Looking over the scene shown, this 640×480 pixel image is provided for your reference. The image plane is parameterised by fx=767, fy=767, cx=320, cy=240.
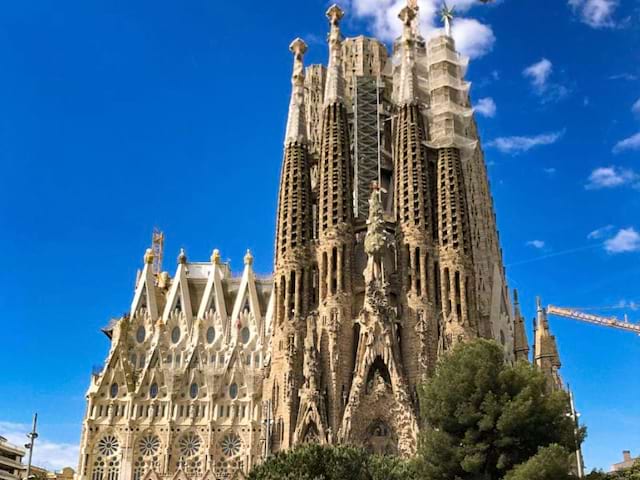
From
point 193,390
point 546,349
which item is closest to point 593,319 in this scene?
point 546,349

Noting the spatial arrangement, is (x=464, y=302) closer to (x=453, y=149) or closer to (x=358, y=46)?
(x=453, y=149)

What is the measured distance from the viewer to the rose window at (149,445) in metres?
48.3

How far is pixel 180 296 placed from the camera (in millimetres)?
56062

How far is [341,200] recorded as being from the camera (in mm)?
46688

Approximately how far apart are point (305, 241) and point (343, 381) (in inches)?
364

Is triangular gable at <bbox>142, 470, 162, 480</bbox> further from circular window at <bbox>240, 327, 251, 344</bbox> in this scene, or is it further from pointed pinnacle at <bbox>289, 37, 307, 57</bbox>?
pointed pinnacle at <bbox>289, 37, 307, 57</bbox>

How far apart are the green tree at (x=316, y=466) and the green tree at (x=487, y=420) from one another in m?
2.07

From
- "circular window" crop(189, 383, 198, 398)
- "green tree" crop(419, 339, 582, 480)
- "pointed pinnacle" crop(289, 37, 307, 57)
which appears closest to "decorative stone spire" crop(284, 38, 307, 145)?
"pointed pinnacle" crop(289, 37, 307, 57)

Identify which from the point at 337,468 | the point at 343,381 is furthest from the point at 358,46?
the point at 337,468

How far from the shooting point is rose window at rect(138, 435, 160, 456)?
48.3m

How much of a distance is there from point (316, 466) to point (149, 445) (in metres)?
25.1

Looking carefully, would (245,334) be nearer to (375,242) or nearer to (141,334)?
(141,334)

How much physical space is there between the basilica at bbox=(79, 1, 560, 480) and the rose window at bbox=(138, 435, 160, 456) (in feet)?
0.29

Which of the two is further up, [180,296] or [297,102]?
[297,102]
